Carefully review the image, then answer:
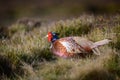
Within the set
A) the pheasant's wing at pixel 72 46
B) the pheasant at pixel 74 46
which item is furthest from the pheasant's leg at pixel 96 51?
the pheasant's wing at pixel 72 46

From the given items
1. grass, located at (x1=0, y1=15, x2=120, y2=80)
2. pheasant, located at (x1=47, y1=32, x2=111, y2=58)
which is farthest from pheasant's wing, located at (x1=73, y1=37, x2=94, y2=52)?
grass, located at (x1=0, y1=15, x2=120, y2=80)

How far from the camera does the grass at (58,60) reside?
956cm

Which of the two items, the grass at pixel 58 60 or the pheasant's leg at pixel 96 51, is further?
the pheasant's leg at pixel 96 51

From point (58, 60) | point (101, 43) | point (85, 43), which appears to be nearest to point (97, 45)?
point (101, 43)

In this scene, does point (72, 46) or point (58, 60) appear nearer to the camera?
point (58, 60)

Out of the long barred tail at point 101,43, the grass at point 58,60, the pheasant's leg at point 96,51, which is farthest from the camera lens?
the long barred tail at point 101,43

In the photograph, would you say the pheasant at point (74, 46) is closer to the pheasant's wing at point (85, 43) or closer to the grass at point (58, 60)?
the pheasant's wing at point (85, 43)

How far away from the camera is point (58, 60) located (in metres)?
10.6

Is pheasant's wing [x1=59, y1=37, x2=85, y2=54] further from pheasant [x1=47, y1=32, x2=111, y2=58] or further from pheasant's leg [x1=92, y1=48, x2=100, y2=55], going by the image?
→ pheasant's leg [x1=92, y1=48, x2=100, y2=55]

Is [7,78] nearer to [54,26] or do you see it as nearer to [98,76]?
[98,76]

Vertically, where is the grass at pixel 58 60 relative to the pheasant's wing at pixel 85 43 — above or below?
below

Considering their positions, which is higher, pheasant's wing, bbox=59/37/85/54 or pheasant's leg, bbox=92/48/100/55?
pheasant's wing, bbox=59/37/85/54

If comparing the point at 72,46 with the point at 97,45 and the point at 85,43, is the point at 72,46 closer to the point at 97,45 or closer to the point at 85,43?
the point at 85,43

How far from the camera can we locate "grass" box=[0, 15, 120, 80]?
31.4ft
